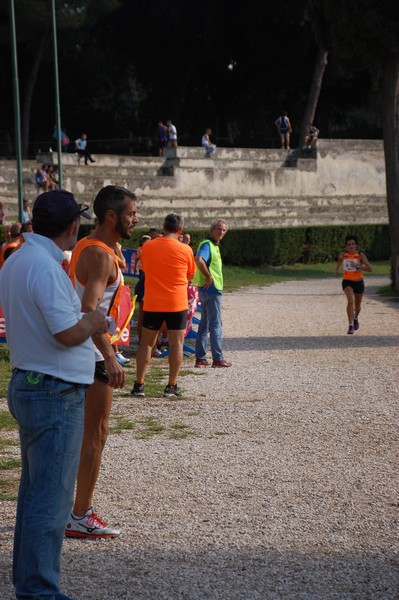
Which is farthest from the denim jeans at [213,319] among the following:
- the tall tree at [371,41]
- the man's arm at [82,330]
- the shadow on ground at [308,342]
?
the tall tree at [371,41]

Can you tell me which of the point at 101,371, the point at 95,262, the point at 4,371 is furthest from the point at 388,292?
the point at 101,371

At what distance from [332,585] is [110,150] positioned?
4792 centimetres

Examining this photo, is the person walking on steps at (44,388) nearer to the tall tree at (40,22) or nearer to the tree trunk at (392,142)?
the tree trunk at (392,142)

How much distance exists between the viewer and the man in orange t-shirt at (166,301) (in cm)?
1017

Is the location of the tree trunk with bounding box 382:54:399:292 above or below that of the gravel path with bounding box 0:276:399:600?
above

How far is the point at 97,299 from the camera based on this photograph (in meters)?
5.58

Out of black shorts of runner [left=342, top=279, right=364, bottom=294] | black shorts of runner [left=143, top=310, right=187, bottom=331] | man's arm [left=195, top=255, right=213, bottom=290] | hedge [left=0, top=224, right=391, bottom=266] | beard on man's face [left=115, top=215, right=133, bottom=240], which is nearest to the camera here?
beard on man's face [left=115, top=215, right=133, bottom=240]

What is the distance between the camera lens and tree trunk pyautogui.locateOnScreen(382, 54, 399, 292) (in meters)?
22.5

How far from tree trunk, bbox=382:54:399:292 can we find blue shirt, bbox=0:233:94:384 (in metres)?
19.3

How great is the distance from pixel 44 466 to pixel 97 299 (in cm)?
157

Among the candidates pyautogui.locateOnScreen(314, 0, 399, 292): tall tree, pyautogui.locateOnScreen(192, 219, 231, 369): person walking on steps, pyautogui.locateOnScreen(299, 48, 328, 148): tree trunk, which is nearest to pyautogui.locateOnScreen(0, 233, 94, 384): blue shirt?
pyautogui.locateOnScreen(192, 219, 231, 369): person walking on steps

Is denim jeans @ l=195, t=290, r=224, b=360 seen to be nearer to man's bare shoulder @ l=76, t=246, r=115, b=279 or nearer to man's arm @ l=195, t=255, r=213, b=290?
man's arm @ l=195, t=255, r=213, b=290

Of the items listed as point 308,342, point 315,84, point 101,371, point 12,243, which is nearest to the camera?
point 101,371

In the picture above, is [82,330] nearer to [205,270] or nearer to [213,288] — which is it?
[205,270]
